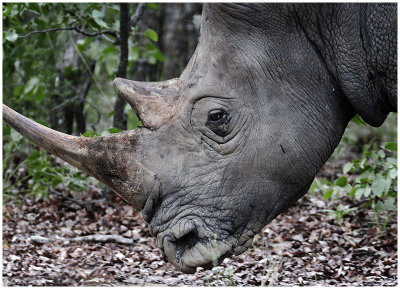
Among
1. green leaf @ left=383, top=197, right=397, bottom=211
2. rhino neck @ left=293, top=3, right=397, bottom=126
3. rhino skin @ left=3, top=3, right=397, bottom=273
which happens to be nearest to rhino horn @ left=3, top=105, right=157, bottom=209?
rhino skin @ left=3, top=3, right=397, bottom=273

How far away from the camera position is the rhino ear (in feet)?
15.8

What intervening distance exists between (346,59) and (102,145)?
1802 mm

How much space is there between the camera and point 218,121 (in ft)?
15.4

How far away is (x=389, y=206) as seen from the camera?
709 cm

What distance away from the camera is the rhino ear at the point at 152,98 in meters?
4.82

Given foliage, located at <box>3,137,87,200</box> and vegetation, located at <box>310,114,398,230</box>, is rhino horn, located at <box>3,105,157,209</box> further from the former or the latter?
foliage, located at <box>3,137,87,200</box>

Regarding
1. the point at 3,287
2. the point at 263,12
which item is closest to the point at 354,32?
the point at 263,12

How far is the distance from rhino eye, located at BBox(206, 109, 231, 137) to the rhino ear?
0.92 feet

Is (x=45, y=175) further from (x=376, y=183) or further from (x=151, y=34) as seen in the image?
(x=376, y=183)

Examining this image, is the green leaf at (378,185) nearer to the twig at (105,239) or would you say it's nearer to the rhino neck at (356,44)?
the rhino neck at (356,44)

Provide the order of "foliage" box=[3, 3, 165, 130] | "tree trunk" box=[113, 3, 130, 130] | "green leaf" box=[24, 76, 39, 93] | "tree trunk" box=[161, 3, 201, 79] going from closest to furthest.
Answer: "tree trunk" box=[113, 3, 130, 130] < "foliage" box=[3, 3, 165, 130] < "green leaf" box=[24, 76, 39, 93] < "tree trunk" box=[161, 3, 201, 79]

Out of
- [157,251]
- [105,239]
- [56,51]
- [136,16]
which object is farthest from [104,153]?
[56,51]

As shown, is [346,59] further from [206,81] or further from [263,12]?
[206,81]

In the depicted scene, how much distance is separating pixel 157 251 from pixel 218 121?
8.78ft
